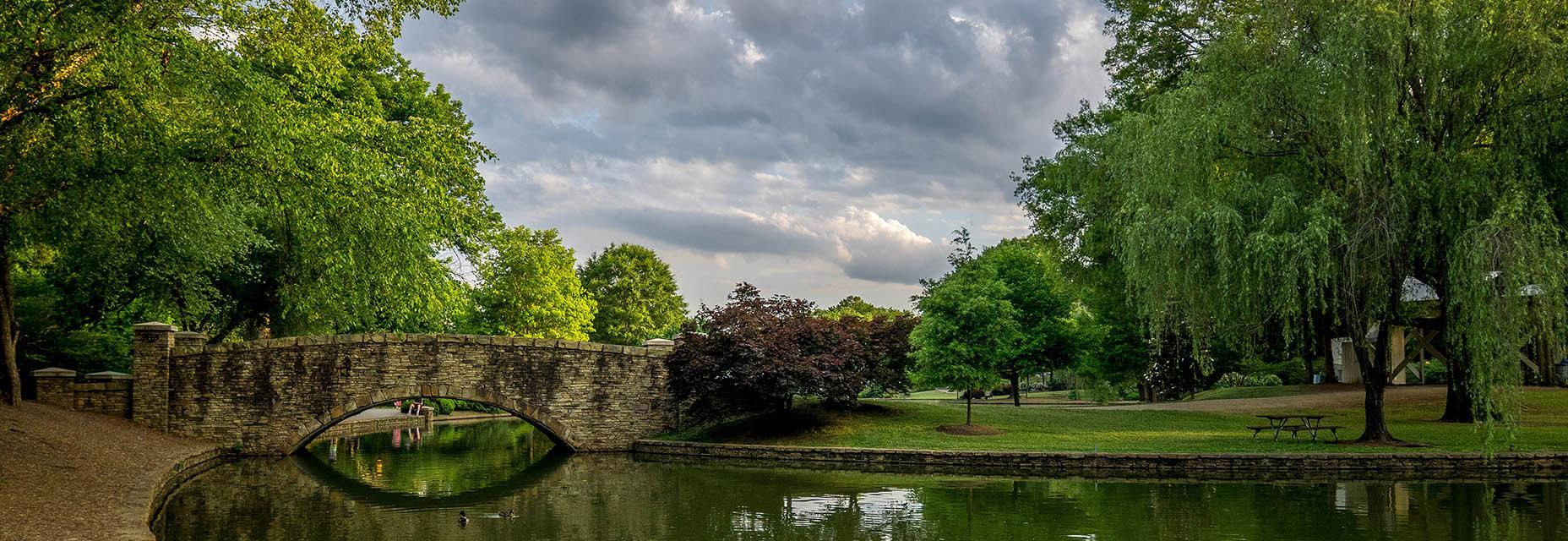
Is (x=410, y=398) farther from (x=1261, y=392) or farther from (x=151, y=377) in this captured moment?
(x=1261, y=392)

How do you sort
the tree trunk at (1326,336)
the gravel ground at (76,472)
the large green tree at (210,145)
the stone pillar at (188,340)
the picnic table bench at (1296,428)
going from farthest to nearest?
the tree trunk at (1326,336), the stone pillar at (188,340), the picnic table bench at (1296,428), the large green tree at (210,145), the gravel ground at (76,472)

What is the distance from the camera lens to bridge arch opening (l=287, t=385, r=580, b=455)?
23250 millimetres

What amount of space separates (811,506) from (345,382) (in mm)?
13502

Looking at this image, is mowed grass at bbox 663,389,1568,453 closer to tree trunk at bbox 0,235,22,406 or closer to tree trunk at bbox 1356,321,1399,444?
tree trunk at bbox 1356,321,1399,444

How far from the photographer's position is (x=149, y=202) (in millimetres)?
11773

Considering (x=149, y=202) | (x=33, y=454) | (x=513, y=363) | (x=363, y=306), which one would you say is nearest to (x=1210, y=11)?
(x=513, y=363)

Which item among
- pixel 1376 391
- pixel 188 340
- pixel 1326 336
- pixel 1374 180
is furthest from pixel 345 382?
pixel 1326 336

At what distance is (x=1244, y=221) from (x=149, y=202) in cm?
1643

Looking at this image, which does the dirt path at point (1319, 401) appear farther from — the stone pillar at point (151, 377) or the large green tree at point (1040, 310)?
the stone pillar at point (151, 377)

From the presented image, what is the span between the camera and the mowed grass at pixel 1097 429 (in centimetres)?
2003

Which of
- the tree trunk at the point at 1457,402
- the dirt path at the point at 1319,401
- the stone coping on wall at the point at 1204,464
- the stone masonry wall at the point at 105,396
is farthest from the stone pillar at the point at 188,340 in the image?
the tree trunk at the point at 1457,402

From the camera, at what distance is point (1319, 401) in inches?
1144

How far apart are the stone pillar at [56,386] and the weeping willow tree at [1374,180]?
72.7ft

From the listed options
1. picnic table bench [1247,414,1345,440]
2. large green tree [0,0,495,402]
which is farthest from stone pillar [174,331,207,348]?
picnic table bench [1247,414,1345,440]
